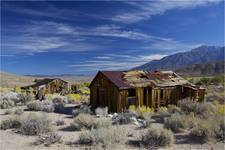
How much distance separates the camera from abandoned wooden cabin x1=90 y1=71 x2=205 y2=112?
17.2 meters

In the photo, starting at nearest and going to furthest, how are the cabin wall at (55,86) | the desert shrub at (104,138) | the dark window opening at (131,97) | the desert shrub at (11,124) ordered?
1. the desert shrub at (104,138)
2. the desert shrub at (11,124)
3. the dark window opening at (131,97)
4. the cabin wall at (55,86)

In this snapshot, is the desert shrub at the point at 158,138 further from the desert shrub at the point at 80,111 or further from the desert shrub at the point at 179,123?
the desert shrub at the point at 80,111

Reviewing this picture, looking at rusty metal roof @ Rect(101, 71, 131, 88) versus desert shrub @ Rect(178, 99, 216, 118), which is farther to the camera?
rusty metal roof @ Rect(101, 71, 131, 88)

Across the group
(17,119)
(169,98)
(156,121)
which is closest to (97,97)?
(169,98)

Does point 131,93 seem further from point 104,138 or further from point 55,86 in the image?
point 55,86

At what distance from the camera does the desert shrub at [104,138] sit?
918 cm

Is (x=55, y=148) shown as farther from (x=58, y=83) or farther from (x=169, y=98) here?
(x=58, y=83)

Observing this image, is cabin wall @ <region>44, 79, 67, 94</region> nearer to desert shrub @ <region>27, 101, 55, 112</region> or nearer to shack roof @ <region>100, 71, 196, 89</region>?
desert shrub @ <region>27, 101, 55, 112</region>

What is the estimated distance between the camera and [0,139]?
411 inches

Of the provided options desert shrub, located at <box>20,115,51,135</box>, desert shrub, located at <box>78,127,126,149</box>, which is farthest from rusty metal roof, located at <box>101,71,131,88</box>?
desert shrub, located at <box>78,127,126,149</box>

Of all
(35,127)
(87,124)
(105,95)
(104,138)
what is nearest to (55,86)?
(105,95)

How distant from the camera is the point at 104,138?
9.34m

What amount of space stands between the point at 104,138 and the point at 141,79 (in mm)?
9574

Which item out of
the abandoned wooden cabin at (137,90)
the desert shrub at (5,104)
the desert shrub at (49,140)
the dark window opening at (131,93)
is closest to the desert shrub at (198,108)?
the abandoned wooden cabin at (137,90)
